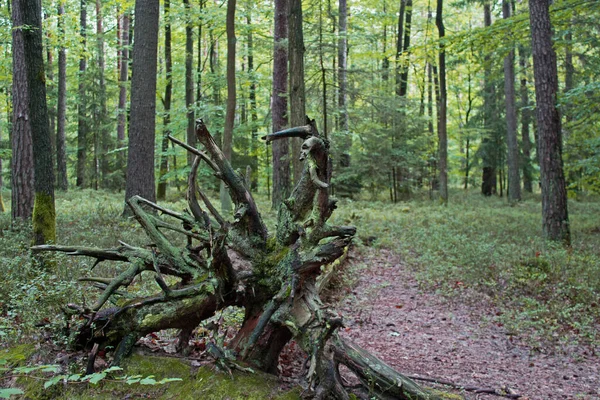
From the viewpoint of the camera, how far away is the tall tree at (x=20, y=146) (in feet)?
32.3

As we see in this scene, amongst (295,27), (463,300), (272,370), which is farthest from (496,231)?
(272,370)

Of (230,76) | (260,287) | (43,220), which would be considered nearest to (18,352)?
(260,287)

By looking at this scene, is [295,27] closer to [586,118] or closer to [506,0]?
[586,118]

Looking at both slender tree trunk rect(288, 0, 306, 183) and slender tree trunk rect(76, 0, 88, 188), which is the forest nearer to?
slender tree trunk rect(288, 0, 306, 183)

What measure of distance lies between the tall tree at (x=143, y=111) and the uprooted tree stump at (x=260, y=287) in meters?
7.10

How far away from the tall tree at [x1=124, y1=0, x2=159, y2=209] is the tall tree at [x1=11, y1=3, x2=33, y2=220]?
2.18 metres

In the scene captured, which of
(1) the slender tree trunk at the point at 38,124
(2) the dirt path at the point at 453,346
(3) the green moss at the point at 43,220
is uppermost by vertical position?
(1) the slender tree trunk at the point at 38,124

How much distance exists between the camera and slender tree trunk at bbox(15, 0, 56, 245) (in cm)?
Result: 664

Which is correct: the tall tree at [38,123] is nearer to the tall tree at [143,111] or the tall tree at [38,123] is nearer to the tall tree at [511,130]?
the tall tree at [143,111]

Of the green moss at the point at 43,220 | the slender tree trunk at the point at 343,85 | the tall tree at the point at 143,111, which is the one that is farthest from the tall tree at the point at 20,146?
the slender tree trunk at the point at 343,85

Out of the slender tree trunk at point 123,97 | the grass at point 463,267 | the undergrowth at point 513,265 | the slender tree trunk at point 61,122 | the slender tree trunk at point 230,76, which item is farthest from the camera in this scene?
the slender tree trunk at point 123,97

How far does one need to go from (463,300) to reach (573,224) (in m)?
8.24

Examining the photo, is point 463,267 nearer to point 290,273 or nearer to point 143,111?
point 290,273

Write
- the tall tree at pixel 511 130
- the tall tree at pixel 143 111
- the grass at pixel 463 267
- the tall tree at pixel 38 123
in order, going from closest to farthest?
the grass at pixel 463 267 < the tall tree at pixel 38 123 < the tall tree at pixel 143 111 < the tall tree at pixel 511 130
